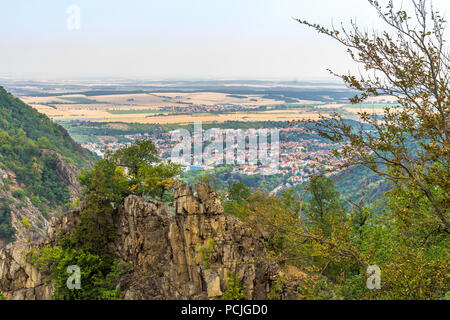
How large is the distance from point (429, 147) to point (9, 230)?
1857 inches

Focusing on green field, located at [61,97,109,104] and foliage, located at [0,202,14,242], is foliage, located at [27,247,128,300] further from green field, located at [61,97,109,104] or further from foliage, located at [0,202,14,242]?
green field, located at [61,97,109,104]

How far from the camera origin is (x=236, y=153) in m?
73.3

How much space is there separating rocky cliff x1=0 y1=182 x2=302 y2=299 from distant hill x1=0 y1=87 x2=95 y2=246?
88.0ft

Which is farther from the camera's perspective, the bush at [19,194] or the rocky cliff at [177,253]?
the bush at [19,194]

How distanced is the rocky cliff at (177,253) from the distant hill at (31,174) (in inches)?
1056

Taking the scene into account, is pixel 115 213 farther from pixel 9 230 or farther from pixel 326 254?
pixel 9 230

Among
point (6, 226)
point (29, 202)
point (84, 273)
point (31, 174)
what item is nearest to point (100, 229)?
point (84, 273)

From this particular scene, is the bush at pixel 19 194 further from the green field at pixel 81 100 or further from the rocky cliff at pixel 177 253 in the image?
the green field at pixel 81 100

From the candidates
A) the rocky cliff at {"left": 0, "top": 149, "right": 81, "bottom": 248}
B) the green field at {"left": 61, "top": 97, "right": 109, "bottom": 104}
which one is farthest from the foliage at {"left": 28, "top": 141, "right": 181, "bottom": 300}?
the green field at {"left": 61, "top": 97, "right": 109, "bottom": 104}

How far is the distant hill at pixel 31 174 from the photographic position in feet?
153

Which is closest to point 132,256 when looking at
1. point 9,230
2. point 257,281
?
point 257,281

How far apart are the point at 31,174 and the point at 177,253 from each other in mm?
45623

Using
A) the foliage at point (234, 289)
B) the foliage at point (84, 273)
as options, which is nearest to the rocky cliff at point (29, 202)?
the foliage at point (84, 273)
